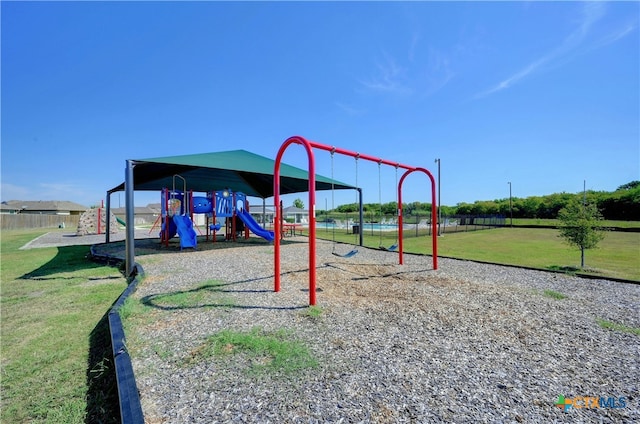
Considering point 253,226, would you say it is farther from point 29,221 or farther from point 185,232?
point 29,221

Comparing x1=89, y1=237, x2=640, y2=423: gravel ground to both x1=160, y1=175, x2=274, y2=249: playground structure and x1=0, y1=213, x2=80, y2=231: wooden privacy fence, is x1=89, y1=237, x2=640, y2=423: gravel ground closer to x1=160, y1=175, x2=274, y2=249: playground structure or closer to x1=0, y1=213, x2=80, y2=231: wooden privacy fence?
x1=160, y1=175, x2=274, y2=249: playground structure

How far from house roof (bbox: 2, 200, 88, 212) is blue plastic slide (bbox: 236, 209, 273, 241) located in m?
64.1

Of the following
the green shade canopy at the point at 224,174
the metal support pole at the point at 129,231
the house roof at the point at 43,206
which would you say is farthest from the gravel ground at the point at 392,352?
the house roof at the point at 43,206

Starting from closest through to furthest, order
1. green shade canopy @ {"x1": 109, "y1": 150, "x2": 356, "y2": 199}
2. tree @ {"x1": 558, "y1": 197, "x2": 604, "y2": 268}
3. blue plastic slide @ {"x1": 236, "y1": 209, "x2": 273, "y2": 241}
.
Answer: tree @ {"x1": 558, "y1": 197, "x2": 604, "y2": 268} → green shade canopy @ {"x1": 109, "y1": 150, "x2": 356, "y2": 199} → blue plastic slide @ {"x1": 236, "y1": 209, "x2": 273, "y2": 241}

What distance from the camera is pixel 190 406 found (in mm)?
1978

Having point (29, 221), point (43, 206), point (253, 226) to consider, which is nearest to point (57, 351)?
point (253, 226)

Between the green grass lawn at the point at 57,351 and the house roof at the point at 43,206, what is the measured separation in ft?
223

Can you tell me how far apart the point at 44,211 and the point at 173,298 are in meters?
71.8

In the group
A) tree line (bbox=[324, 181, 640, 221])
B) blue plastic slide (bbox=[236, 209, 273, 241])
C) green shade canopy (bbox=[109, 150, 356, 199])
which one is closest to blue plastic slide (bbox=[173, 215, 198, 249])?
green shade canopy (bbox=[109, 150, 356, 199])

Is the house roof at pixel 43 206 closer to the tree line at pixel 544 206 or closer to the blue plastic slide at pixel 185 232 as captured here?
the tree line at pixel 544 206

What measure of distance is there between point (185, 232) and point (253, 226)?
9.81 feet

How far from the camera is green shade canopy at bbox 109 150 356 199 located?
8.94 m

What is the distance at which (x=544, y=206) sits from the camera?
125 feet

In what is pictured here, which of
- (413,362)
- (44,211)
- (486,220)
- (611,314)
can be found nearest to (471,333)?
(413,362)
